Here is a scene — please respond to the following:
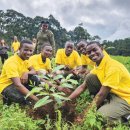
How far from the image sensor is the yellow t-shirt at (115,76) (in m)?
4.70

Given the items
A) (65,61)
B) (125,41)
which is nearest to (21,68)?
(65,61)

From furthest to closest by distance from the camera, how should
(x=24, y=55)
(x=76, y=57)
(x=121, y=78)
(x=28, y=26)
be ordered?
(x=28, y=26) → (x=76, y=57) → (x=24, y=55) → (x=121, y=78)

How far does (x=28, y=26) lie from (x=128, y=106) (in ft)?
213

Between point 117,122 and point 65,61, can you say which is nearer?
point 117,122

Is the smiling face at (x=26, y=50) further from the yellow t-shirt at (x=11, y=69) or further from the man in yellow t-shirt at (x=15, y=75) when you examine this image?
the yellow t-shirt at (x=11, y=69)

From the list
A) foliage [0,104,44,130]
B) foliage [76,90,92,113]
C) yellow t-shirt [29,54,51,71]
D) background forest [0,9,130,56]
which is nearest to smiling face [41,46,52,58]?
yellow t-shirt [29,54,51,71]

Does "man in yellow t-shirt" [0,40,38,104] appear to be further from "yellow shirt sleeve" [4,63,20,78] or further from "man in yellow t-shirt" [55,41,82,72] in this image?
"man in yellow t-shirt" [55,41,82,72]

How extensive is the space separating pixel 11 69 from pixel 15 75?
0.40 feet

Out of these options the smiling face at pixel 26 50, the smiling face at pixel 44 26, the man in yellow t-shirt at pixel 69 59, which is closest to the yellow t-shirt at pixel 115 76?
the smiling face at pixel 26 50

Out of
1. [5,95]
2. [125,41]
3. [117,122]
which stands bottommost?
[117,122]

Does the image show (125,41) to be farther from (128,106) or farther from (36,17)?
(128,106)

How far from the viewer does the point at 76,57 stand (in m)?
8.41

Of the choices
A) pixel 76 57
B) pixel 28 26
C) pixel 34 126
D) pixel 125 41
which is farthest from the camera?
pixel 28 26

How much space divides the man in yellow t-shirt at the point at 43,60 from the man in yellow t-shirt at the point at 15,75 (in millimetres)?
1126
